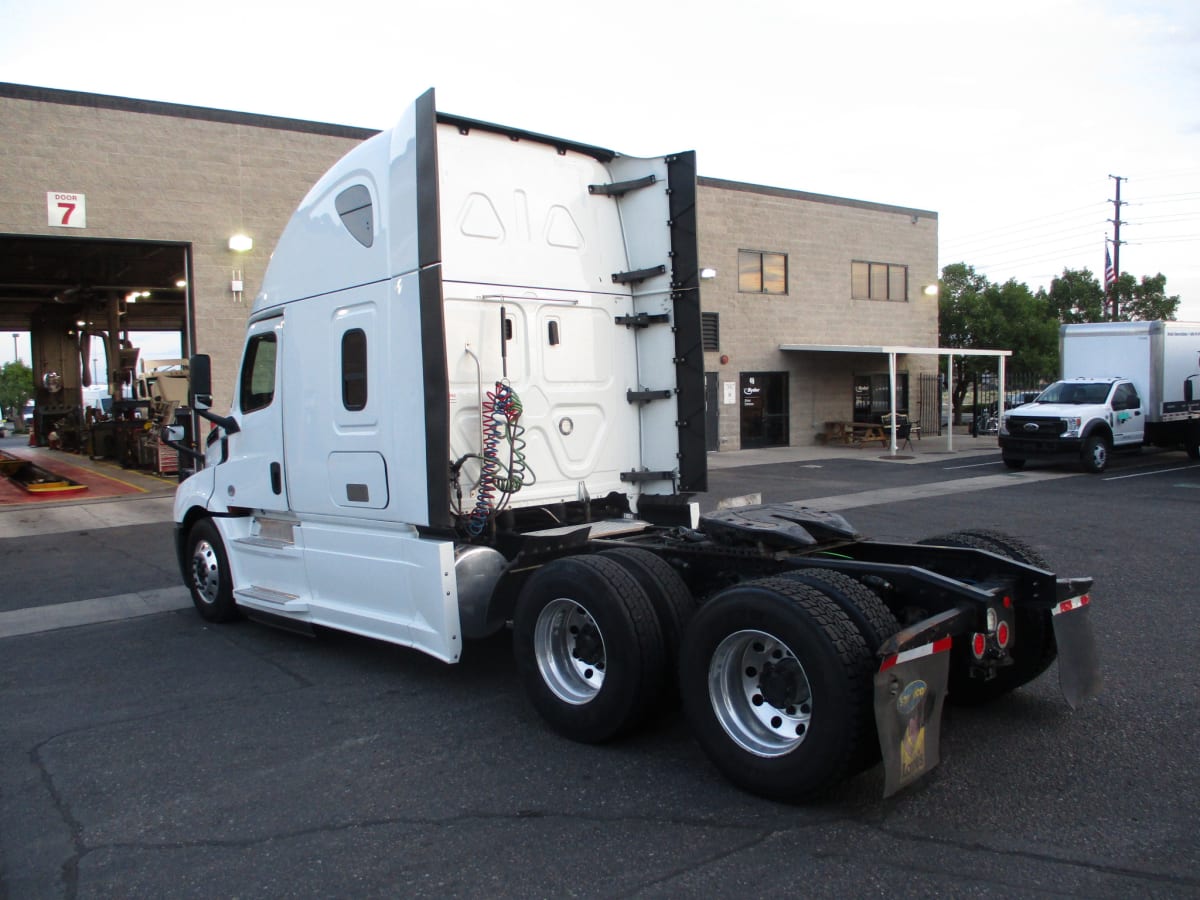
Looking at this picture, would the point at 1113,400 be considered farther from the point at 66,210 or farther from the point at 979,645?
the point at 66,210

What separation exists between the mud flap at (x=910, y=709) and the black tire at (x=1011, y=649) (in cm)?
65

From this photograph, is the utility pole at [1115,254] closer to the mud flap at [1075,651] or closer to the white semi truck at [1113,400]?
the white semi truck at [1113,400]

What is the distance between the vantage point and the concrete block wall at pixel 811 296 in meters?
26.1

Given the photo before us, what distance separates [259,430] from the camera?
680cm

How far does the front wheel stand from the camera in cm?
1888

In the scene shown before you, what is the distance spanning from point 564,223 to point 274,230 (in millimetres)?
14470

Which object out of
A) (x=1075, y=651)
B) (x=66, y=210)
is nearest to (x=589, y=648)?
(x=1075, y=651)

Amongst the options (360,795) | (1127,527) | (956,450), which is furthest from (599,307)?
(956,450)

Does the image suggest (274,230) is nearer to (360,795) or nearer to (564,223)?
(564,223)

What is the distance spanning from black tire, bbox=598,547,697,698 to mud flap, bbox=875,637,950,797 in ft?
3.79

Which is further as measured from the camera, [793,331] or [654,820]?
[793,331]

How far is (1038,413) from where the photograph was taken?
64.0ft

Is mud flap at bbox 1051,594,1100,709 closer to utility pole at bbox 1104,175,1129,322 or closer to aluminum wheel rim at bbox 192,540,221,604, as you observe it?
aluminum wheel rim at bbox 192,540,221,604

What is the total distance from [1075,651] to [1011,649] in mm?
397
